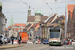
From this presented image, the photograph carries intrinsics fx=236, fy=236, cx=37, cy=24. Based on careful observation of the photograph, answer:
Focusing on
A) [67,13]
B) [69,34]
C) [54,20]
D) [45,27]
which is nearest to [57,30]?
[69,34]

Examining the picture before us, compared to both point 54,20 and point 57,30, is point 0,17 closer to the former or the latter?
point 54,20

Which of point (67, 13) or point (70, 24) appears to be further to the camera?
point (67, 13)

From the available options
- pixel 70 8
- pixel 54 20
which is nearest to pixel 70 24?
pixel 70 8

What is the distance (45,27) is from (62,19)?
10.5 m

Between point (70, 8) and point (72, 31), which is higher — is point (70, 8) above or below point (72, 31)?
above

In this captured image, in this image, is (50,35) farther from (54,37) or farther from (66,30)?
(66,30)

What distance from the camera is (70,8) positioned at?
364ft

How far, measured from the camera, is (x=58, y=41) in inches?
1465

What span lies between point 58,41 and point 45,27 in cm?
9542

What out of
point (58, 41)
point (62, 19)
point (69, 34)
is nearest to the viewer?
point (58, 41)

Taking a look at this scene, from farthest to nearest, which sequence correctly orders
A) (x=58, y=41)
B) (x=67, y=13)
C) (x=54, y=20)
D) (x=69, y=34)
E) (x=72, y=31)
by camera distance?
(x=54, y=20)
(x=67, y=13)
(x=69, y=34)
(x=72, y=31)
(x=58, y=41)

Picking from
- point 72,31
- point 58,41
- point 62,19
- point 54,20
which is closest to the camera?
point 58,41

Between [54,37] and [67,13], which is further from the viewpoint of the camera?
[67,13]

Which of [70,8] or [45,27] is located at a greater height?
[70,8]
